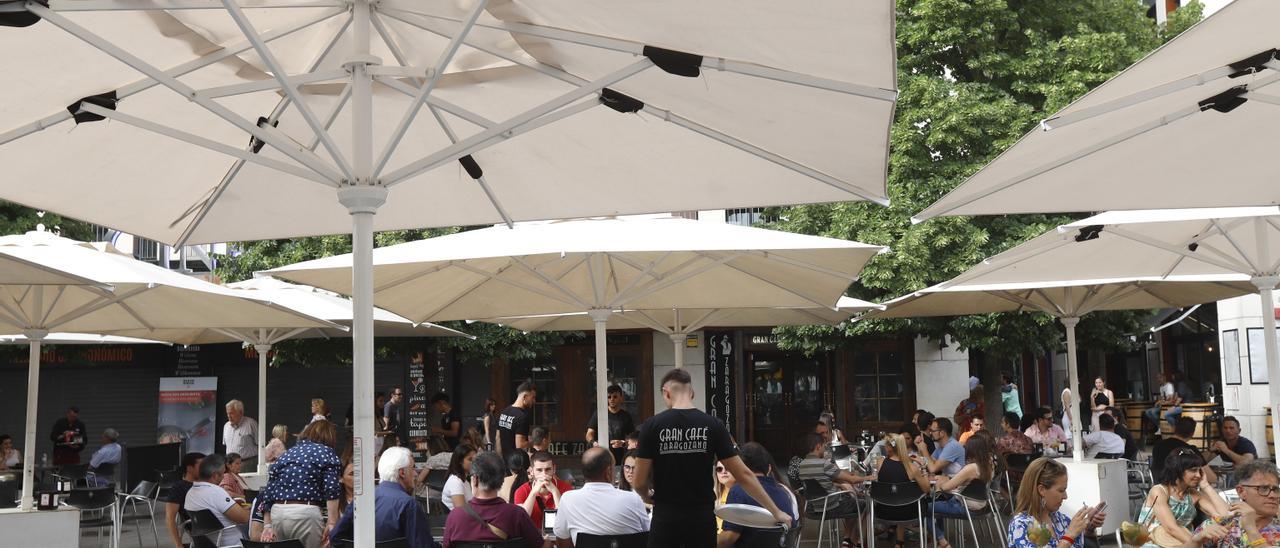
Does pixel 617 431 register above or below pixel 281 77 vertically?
below

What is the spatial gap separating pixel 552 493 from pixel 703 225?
247 centimetres

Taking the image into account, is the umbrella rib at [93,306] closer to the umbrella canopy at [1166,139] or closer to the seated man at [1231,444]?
the umbrella canopy at [1166,139]

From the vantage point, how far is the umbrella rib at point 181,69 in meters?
4.95

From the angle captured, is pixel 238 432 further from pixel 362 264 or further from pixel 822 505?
pixel 362 264

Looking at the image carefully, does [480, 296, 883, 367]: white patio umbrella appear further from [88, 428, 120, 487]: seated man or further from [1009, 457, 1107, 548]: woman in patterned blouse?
[1009, 457, 1107, 548]: woman in patterned blouse

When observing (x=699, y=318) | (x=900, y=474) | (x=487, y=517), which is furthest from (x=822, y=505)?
(x=487, y=517)

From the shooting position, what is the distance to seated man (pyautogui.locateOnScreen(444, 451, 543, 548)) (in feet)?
21.3

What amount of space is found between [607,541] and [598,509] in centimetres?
20

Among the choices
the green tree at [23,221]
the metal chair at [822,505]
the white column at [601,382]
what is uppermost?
the green tree at [23,221]

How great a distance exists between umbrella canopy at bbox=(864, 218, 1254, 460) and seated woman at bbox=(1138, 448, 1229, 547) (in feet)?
7.73

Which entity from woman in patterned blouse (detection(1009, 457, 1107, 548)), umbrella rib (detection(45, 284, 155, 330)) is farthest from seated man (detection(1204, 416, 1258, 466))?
umbrella rib (detection(45, 284, 155, 330))

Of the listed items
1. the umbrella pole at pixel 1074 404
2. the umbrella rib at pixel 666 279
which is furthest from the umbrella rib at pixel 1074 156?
the umbrella pole at pixel 1074 404

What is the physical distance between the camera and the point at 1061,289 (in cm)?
1319

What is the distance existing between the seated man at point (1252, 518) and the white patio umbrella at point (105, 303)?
8.10 metres
